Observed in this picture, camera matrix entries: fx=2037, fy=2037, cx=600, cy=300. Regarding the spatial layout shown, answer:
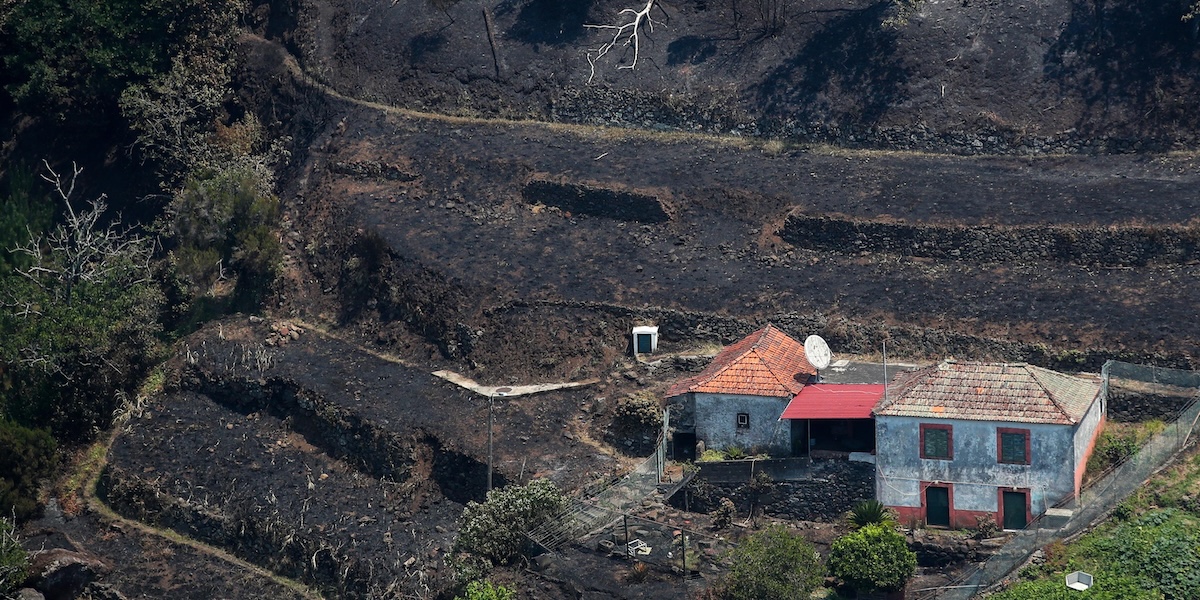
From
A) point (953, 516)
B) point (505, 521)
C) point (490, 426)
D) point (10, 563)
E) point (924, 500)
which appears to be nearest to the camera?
point (953, 516)

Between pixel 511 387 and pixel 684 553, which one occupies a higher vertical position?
pixel 511 387

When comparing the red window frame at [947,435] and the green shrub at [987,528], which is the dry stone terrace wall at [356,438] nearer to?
the red window frame at [947,435]

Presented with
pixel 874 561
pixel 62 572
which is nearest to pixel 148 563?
pixel 62 572

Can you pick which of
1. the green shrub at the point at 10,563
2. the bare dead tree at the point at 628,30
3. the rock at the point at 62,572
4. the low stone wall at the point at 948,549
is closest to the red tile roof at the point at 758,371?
the low stone wall at the point at 948,549

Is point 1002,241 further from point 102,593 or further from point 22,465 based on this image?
point 22,465

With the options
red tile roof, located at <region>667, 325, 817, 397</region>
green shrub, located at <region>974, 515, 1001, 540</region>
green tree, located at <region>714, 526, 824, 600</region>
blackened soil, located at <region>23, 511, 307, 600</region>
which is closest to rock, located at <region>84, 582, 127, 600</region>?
blackened soil, located at <region>23, 511, 307, 600</region>

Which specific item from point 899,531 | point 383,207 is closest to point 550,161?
point 383,207
